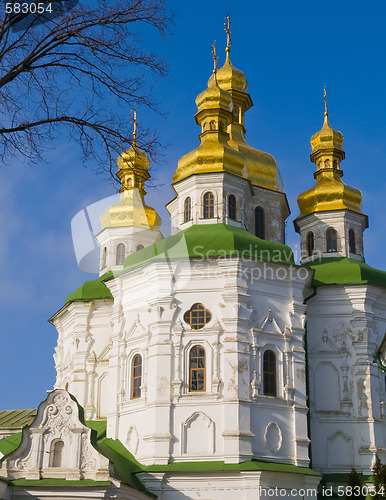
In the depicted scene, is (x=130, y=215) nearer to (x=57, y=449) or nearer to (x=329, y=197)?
(x=329, y=197)

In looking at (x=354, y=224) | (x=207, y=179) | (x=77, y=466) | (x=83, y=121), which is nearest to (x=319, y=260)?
(x=354, y=224)

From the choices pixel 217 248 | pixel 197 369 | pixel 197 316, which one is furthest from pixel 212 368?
pixel 217 248

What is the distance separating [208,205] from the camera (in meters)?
20.2

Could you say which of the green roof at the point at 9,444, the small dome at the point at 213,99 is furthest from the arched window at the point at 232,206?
the green roof at the point at 9,444

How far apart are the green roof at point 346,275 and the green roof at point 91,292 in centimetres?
631

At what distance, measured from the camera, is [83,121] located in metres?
6.67

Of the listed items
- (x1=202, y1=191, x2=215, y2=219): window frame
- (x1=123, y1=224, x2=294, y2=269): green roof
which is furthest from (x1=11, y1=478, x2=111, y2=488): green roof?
(x1=202, y1=191, x2=215, y2=219): window frame

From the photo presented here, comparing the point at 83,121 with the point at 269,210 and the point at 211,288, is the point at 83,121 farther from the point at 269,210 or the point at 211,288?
the point at 269,210

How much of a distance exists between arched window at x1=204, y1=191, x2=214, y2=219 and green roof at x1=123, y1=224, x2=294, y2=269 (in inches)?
58.0

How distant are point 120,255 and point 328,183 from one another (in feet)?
25.3

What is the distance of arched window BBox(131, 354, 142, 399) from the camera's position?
1758 cm

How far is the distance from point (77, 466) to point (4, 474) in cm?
158

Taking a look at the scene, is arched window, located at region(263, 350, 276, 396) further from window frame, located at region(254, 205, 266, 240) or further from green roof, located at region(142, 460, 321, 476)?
window frame, located at region(254, 205, 266, 240)

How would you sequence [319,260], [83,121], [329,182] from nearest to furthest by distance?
[83,121]
[319,260]
[329,182]
